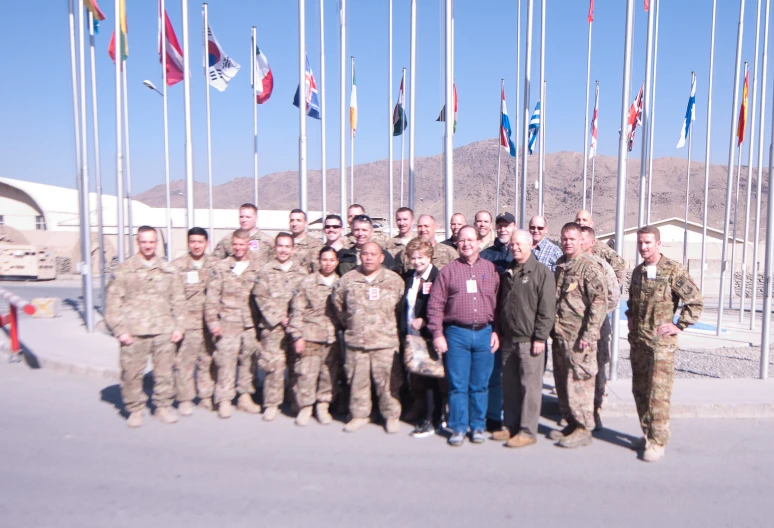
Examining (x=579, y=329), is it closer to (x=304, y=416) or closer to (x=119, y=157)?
(x=304, y=416)

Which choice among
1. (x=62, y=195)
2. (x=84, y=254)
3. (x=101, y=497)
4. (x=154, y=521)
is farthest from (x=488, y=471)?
(x=62, y=195)

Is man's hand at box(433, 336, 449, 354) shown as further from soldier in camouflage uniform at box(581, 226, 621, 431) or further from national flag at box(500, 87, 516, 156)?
national flag at box(500, 87, 516, 156)

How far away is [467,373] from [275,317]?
1953 millimetres

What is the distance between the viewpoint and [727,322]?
14.0 meters

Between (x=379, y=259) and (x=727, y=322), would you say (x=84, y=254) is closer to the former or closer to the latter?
(x=379, y=259)

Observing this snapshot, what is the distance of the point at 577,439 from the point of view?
5238mm

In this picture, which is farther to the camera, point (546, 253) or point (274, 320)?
point (546, 253)

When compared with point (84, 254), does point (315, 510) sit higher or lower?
lower

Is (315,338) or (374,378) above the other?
(315,338)

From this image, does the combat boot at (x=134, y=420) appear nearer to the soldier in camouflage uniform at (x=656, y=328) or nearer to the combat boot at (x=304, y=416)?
the combat boot at (x=304, y=416)

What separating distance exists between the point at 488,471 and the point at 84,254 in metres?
8.78

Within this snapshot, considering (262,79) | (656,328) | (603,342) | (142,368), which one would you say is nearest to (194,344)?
(142,368)

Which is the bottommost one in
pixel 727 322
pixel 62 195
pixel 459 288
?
pixel 727 322

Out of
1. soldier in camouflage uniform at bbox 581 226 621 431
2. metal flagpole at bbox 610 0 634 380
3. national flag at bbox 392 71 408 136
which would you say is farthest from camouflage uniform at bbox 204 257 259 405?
national flag at bbox 392 71 408 136
